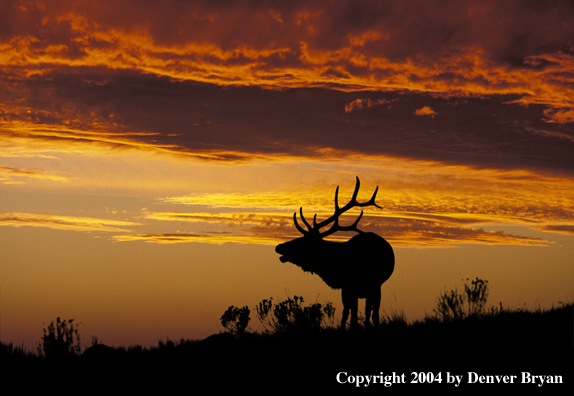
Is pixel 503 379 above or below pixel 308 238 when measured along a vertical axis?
below

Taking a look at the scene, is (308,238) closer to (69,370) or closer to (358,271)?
(358,271)

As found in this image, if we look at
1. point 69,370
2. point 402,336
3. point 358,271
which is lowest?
point 69,370

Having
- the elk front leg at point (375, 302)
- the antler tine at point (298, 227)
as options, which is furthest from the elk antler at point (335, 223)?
the elk front leg at point (375, 302)

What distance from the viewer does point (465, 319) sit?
41.4 feet

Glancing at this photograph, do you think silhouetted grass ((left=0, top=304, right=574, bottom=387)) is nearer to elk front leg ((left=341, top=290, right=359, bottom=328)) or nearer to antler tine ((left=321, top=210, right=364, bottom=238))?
elk front leg ((left=341, top=290, right=359, bottom=328))

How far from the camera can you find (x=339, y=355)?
8.77 m

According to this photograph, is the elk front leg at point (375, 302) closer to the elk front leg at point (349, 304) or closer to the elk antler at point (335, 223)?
the elk front leg at point (349, 304)

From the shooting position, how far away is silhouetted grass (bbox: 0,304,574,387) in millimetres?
8156

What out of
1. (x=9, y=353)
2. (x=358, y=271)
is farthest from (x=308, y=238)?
(x=9, y=353)

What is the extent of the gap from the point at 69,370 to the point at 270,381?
3.91 meters

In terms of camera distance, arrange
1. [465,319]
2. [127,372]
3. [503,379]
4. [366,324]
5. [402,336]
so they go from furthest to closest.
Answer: [465,319] → [366,324] → [402,336] → [127,372] → [503,379]

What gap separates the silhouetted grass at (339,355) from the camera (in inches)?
321

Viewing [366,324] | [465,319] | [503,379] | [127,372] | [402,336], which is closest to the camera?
[503,379]

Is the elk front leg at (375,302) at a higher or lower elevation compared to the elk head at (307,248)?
lower
